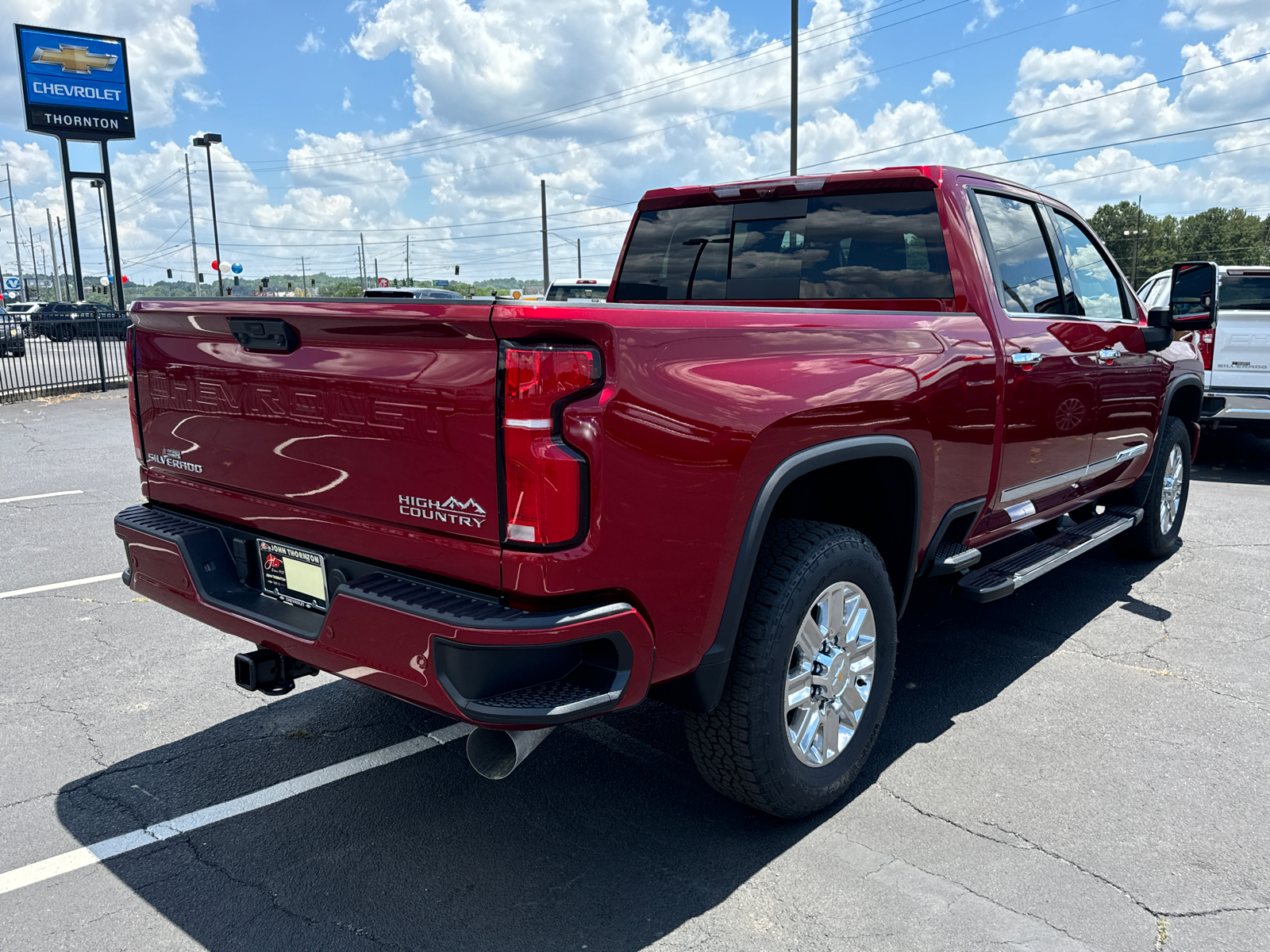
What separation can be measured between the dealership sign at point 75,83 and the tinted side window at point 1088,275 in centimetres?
2719

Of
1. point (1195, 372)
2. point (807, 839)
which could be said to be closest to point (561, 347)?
point (807, 839)

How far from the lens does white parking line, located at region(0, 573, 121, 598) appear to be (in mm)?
5238

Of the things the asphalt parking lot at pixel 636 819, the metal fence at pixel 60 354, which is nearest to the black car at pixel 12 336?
the metal fence at pixel 60 354

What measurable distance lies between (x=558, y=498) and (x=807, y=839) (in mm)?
1497

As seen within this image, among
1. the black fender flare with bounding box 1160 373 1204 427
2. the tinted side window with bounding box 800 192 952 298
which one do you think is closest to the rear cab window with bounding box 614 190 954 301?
the tinted side window with bounding box 800 192 952 298

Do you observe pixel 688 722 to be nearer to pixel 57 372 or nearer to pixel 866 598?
pixel 866 598

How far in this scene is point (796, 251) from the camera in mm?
4105

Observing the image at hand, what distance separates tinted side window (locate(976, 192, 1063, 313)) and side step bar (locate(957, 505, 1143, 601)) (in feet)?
3.56

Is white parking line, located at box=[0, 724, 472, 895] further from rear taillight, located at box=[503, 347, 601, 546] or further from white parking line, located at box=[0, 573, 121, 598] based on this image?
white parking line, located at box=[0, 573, 121, 598]

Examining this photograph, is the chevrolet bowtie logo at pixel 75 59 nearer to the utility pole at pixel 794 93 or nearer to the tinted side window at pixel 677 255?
the utility pole at pixel 794 93

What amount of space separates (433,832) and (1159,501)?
4879mm

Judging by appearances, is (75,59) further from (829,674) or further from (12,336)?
(829,674)

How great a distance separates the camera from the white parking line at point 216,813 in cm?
270

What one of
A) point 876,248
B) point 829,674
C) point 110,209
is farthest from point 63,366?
point 829,674
